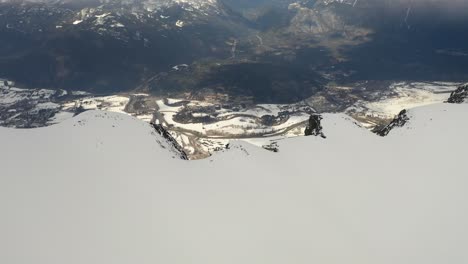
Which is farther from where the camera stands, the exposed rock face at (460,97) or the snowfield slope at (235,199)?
the exposed rock face at (460,97)

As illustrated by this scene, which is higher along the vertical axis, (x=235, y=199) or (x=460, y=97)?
(x=235, y=199)

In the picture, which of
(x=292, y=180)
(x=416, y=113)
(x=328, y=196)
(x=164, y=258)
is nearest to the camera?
(x=164, y=258)

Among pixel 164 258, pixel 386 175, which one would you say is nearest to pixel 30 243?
pixel 164 258

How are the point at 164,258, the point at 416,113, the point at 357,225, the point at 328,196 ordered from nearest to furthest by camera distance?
the point at 164,258, the point at 357,225, the point at 328,196, the point at 416,113

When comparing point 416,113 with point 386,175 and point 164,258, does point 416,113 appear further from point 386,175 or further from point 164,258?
point 164,258

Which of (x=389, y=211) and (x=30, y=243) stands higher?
(x=389, y=211)

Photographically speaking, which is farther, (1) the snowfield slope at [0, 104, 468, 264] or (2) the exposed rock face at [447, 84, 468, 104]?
(2) the exposed rock face at [447, 84, 468, 104]

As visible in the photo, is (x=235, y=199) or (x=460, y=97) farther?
(x=460, y=97)

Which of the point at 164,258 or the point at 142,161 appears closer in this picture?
the point at 164,258
